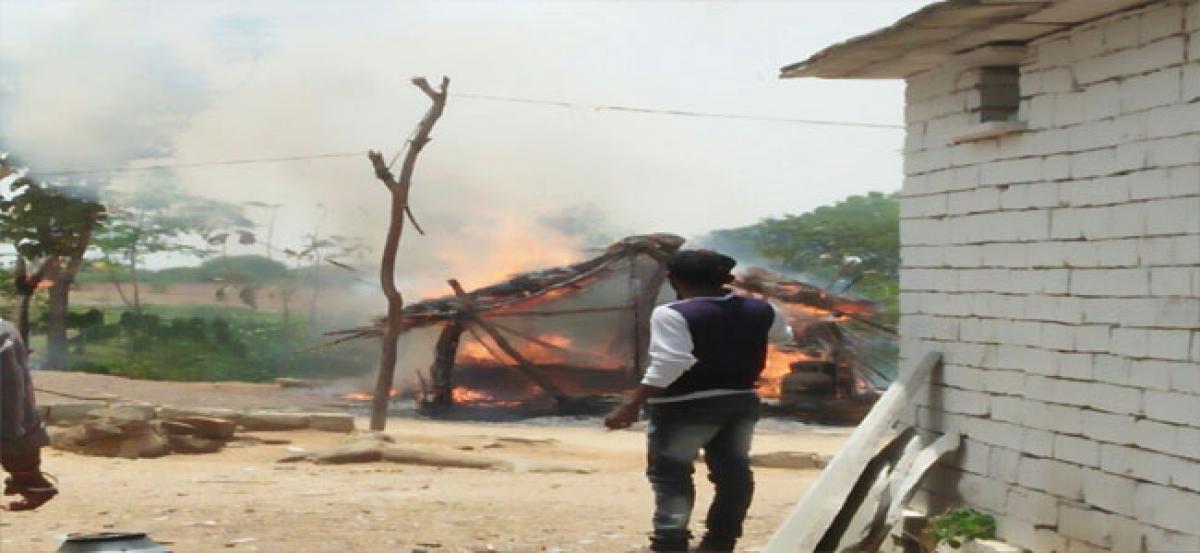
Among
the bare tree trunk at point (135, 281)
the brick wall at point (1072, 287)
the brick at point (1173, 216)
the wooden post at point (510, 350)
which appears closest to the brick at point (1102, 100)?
the brick wall at point (1072, 287)

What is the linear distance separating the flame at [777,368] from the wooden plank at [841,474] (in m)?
15.4

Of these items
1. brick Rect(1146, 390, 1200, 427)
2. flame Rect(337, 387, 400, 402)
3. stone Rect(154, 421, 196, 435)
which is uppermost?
brick Rect(1146, 390, 1200, 427)

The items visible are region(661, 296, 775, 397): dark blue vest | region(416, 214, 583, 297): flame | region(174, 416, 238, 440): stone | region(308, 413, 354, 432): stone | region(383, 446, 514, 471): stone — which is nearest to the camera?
region(661, 296, 775, 397): dark blue vest

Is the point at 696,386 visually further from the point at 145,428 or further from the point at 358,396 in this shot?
the point at 358,396

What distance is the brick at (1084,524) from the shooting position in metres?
9.09

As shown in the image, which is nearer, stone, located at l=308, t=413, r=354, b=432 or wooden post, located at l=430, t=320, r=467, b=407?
stone, located at l=308, t=413, r=354, b=432

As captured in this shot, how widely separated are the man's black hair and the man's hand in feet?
2.58

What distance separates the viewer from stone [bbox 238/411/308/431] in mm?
21672

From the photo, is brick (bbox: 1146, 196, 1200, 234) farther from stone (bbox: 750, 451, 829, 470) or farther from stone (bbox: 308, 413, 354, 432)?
stone (bbox: 308, 413, 354, 432)

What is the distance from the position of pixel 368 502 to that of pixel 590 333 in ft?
39.9

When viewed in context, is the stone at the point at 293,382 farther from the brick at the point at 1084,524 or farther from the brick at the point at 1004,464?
the brick at the point at 1084,524

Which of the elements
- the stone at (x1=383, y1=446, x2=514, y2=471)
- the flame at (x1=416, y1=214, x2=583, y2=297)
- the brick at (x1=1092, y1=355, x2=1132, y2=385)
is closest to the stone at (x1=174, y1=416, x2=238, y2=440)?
the stone at (x1=383, y1=446, x2=514, y2=471)

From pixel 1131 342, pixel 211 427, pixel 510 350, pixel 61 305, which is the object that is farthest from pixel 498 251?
pixel 1131 342

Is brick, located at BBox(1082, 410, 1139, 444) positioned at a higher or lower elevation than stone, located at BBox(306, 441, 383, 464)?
higher
